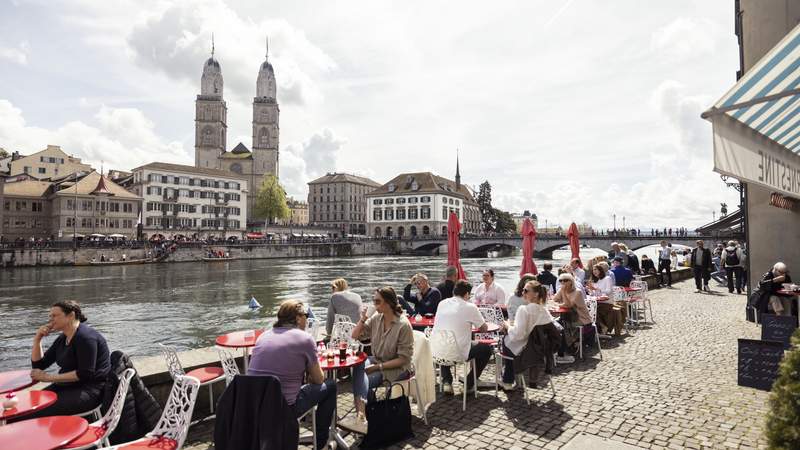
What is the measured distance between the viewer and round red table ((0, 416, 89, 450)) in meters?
2.77

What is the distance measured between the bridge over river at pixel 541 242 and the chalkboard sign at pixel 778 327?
49161 mm

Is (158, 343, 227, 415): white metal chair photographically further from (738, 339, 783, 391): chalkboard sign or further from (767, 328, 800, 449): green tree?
(738, 339, 783, 391): chalkboard sign

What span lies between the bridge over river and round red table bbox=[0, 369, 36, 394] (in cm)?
5566

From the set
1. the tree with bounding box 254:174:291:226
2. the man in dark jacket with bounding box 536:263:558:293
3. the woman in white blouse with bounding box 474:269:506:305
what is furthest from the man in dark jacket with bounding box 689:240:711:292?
the tree with bounding box 254:174:291:226

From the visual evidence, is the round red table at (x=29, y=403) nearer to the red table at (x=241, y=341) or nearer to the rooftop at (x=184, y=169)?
the red table at (x=241, y=341)

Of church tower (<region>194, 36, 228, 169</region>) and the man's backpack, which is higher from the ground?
church tower (<region>194, 36, 228, 169</region>)

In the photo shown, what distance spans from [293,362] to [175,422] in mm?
921

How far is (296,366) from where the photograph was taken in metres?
3.56

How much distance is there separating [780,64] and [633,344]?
5503 millimetres

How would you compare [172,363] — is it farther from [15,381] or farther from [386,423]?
[386,423]

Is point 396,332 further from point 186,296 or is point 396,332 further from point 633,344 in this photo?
point 186,296

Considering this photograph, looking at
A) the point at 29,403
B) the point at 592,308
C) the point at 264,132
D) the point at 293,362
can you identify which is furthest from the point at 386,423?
the point at 264,132

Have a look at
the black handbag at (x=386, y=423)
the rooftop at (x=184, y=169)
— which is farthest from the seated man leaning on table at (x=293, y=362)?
the rooftop at (x=184, y=169)

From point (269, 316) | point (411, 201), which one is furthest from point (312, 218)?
point (269, 316)
